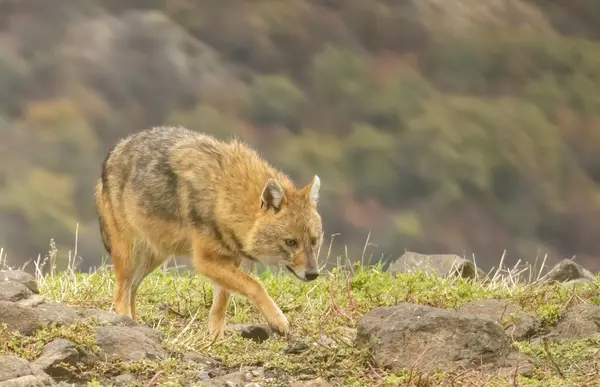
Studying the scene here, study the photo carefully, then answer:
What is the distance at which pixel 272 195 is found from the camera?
24.7ft

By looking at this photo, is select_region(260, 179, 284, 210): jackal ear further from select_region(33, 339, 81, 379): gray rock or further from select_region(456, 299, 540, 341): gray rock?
select_region(33, 339, 81, 379): gray rock

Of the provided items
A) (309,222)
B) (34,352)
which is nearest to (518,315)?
(309,222)

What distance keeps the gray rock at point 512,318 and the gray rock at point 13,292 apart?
2949 mm

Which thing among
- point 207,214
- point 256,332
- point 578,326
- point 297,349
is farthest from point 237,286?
point 578,326

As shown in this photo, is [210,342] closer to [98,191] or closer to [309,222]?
[309,222]

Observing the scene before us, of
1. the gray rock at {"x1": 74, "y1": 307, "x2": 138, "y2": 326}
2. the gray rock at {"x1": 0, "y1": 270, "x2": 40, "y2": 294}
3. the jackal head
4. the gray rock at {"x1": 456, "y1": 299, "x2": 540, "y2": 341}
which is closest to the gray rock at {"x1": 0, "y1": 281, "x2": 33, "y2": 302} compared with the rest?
the gray rock at {"x1": 74, "y1": 307, "x2": 138, "y2": 326}

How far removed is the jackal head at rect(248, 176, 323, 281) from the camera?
7523 mm

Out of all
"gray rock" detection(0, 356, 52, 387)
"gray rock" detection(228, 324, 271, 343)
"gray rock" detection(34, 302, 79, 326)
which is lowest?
"gray rock" detection(228, 324, 271, 343)

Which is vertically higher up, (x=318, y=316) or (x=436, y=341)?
(x=436, y=341)

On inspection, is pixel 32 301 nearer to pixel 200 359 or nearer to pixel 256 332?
pixel 200 359

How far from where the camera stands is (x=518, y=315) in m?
7.05

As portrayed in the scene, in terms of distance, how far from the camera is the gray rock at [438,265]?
10023 mm

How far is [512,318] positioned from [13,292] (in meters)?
3.45

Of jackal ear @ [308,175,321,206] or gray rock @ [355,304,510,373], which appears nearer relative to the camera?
gray rock @ [355,304,510,373]
